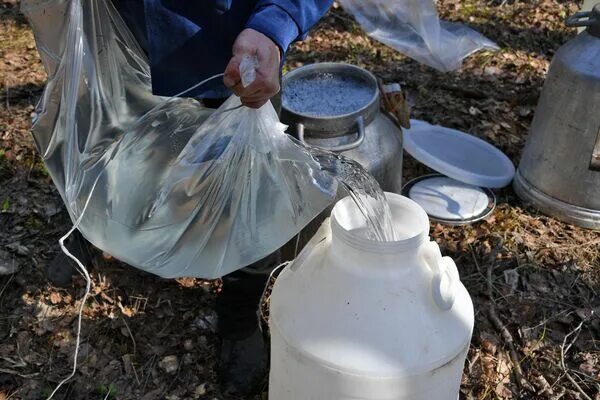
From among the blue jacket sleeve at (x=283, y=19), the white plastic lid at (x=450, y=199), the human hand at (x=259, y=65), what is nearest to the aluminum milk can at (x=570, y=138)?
the white plastic lid at (x=450, y=199)

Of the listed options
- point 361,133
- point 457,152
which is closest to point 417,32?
point 457,152

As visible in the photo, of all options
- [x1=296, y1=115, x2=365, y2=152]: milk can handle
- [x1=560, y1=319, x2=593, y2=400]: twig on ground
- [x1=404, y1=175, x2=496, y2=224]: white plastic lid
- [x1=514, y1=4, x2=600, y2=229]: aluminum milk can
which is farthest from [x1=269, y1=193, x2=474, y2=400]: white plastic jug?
[x1=514, y1=4, x2=600, y2=229]: aluminum milk can

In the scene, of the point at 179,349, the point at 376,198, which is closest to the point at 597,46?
the point at 376,198

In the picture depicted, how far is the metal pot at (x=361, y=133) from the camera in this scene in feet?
6.39

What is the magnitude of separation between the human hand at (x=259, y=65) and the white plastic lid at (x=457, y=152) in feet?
4.89

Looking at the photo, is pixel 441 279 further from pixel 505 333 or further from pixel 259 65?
pixel 505 333

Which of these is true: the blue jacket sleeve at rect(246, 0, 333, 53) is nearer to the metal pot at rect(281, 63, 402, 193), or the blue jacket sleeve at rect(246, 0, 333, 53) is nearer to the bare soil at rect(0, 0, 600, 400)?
the metal pot at rect(281, 63, 402, 193)

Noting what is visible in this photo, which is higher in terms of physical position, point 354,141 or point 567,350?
point 354,141

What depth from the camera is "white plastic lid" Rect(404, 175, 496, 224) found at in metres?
2.49

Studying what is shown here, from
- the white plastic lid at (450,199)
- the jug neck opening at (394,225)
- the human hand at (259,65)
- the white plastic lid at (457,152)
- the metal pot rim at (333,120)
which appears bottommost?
the white plastic lid at (450,199)

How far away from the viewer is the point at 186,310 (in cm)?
211

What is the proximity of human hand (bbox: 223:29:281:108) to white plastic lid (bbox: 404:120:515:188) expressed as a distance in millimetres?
1490

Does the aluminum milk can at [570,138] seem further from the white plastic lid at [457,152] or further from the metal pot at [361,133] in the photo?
the metal pot at [361,133]

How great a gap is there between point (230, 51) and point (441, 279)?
72cm
